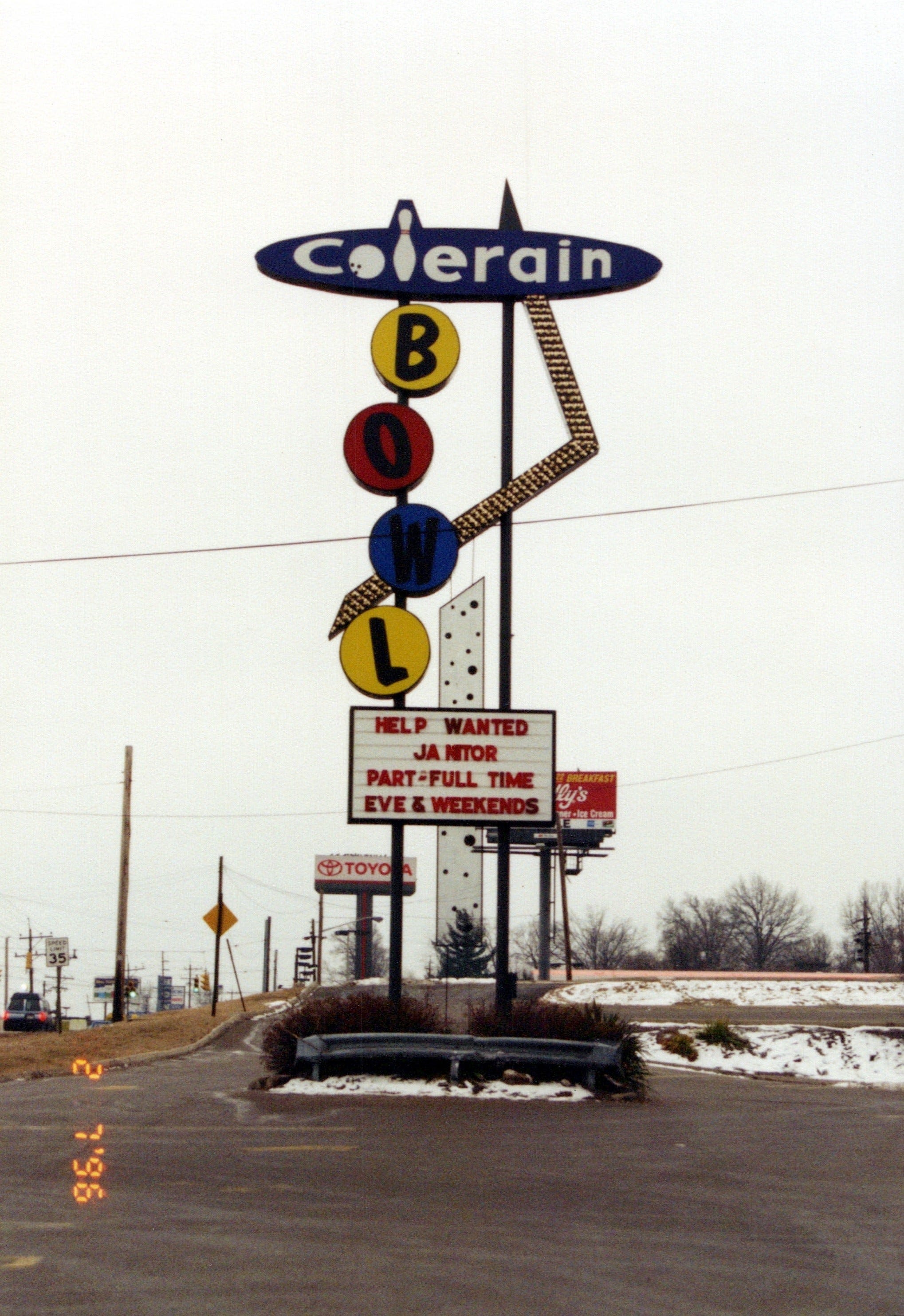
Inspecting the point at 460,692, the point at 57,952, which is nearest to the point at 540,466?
the point at 57,952

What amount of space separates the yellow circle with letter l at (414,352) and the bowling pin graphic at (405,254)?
76 cm

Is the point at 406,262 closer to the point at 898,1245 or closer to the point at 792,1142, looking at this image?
the point at 792,1142

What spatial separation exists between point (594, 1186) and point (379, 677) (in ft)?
33.5

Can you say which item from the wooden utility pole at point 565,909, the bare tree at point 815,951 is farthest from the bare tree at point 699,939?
the wooden utility pole at point 565,909

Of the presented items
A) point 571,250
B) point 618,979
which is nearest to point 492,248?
point 571,250

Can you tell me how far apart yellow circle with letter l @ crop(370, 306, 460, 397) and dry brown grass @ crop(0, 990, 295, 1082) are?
10586mm

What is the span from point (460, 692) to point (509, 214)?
47493 mm

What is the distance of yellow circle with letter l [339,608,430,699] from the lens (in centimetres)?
1930

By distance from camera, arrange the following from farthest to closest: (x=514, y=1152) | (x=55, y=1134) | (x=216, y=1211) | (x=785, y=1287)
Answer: (x=55, y=1134) < (x=514, y=1152) < (x=216, y=1211) < (x=785, y=1287)

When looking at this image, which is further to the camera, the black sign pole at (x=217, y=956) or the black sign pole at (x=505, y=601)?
the black sign pole at (x=217, y=956)

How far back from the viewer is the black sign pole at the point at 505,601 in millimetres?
18516

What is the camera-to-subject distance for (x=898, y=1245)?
8047 mm
